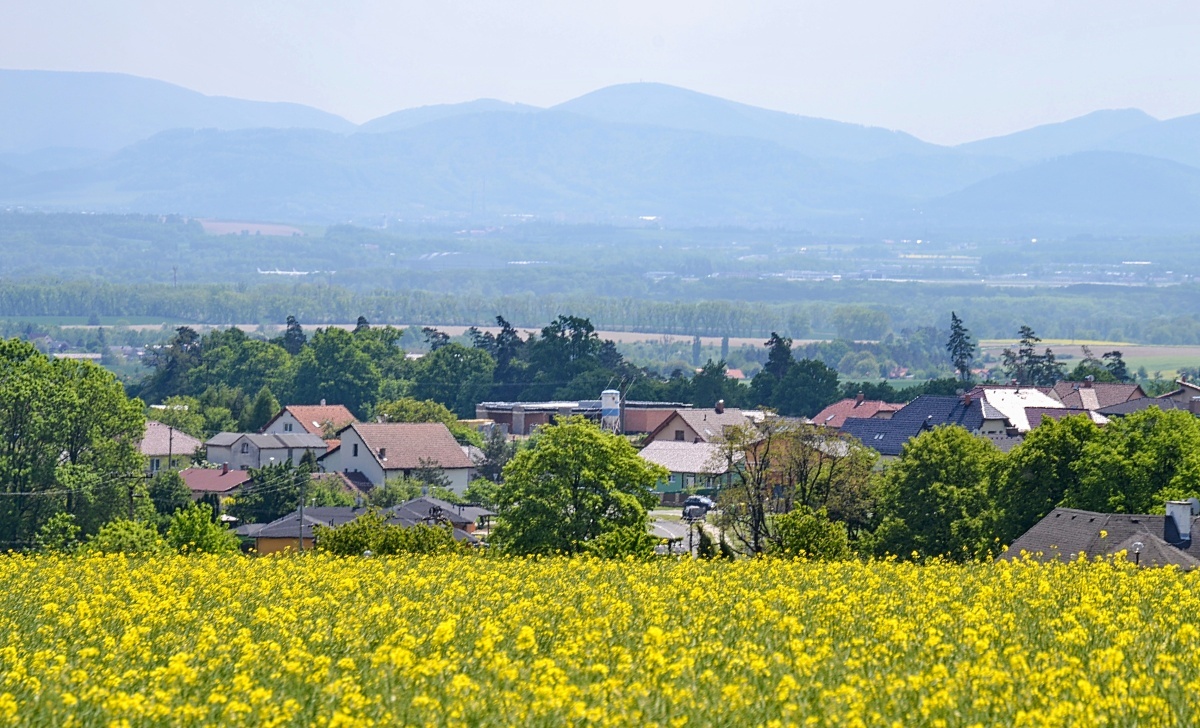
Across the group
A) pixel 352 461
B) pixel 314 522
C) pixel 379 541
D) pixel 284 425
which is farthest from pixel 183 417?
pixel 379 541

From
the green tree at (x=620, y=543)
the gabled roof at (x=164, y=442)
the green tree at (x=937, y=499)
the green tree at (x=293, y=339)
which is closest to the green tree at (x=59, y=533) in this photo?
the green tree at (x=620, y=543)

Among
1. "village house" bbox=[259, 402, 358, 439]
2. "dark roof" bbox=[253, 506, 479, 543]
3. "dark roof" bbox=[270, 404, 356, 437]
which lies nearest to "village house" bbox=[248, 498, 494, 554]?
"dark roof" bbox=[253, 506, 479, 543]

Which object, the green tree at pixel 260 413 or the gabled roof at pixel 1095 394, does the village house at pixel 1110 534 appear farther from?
the green tree at pixel 260 413

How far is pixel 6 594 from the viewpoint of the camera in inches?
981

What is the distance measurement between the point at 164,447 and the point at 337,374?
3443 centimetres

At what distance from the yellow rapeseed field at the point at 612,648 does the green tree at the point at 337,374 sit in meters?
109

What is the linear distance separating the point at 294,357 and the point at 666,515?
72842 millimetres

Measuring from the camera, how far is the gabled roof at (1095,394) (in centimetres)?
10250

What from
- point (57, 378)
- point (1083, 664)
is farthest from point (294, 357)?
point (1083, 664)

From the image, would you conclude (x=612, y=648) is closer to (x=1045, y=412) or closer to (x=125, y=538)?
(x=125, y=538)

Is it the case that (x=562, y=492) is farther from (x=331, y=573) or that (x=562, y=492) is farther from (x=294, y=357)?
(x=294, y=357)

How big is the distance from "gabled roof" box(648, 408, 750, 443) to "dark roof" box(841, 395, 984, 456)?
14.6 metres

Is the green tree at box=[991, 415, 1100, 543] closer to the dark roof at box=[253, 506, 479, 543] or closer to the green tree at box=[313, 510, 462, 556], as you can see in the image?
the green tree at box=[313, 510, 462, 556]

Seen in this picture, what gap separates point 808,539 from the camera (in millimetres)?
38125
